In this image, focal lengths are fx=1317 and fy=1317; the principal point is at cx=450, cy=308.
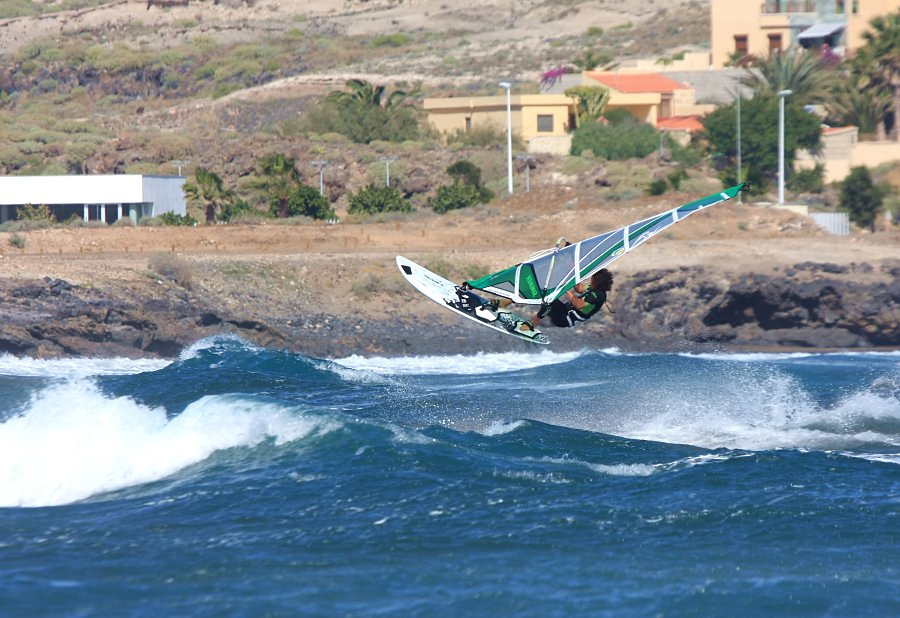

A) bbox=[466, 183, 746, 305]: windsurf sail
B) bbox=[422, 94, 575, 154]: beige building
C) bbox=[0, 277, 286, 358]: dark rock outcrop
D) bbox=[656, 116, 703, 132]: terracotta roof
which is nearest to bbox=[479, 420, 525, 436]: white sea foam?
bbox=[466, 183, 746, 305]: windsurf sail

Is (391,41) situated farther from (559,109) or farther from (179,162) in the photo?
(179,162)

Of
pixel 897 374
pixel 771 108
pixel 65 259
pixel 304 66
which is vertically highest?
pixel 304 66

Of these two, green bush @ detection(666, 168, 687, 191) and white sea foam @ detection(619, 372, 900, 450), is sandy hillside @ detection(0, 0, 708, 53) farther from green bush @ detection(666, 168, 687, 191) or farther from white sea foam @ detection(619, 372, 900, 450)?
white sea foam @ detection(619, 372, 900, 450)

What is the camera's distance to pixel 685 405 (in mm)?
21703

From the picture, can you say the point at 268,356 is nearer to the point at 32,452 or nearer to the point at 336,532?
the point at 32,452

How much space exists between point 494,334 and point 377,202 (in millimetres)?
14609

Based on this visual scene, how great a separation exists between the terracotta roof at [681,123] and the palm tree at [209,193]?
2006 centimetres

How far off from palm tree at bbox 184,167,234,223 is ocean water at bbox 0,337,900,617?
82.5 feet

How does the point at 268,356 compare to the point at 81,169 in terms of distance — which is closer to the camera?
the point at 268,356

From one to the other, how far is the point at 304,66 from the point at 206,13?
23.4 m

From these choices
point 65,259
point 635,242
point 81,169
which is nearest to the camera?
point 635,242

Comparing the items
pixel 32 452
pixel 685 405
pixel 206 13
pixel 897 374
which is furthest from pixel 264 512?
pixel 206 13

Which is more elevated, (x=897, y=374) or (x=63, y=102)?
(x=63, y=102)

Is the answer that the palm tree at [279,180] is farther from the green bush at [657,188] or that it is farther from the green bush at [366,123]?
the green bush at [657,188]
